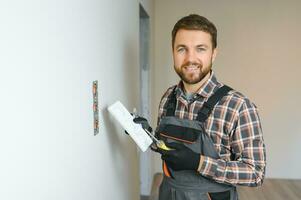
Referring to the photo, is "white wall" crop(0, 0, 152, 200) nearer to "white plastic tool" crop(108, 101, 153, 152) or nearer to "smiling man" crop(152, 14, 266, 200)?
"white plastic tool" crop(108, 101, 153, 152)

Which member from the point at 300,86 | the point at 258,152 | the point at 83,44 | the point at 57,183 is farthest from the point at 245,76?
the point at 57,183

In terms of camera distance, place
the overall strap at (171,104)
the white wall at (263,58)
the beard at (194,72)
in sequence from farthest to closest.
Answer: the white wall at (263,58) → the overall strap at (171,104) → the beard at (194,72)

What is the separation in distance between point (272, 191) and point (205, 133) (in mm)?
2514

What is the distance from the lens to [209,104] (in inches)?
48.8

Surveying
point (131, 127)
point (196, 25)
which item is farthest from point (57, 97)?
point (196, 25)

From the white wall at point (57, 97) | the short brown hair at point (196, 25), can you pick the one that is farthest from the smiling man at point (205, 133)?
the white wall at point (57, 97)

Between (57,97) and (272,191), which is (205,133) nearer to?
(57,97)

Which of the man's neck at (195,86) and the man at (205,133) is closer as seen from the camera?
the man at (205,133)

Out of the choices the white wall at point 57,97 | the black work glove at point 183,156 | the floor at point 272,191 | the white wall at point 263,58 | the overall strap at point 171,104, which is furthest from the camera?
the white wall at point 263,58

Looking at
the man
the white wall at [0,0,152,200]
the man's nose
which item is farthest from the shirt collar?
the white wall at [0,0,152,200]

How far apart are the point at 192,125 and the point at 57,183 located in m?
0.64

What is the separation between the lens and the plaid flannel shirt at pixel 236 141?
3.88 feet

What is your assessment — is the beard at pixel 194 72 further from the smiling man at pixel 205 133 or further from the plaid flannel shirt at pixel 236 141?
the plaid flannel shirt at pixel 236 141

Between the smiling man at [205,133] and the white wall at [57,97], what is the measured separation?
0.96ft
